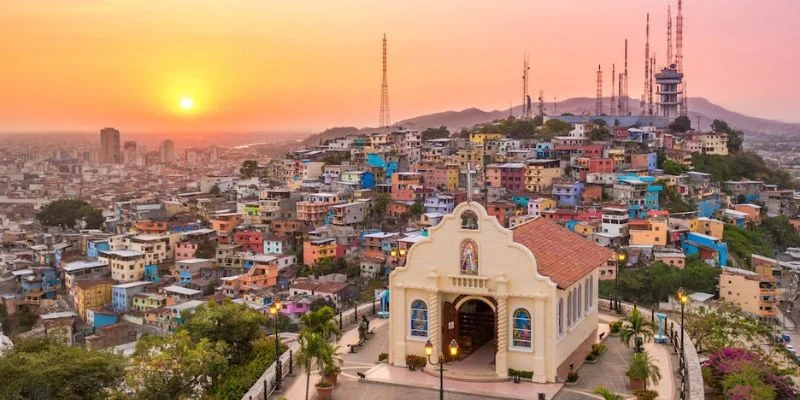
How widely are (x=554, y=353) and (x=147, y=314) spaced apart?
36.4 meters

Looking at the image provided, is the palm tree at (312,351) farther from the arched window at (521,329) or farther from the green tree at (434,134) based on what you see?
the green tree at (434,134)

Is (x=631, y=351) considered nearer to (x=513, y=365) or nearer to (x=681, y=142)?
(x=513, y=365)

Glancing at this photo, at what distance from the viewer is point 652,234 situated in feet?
177

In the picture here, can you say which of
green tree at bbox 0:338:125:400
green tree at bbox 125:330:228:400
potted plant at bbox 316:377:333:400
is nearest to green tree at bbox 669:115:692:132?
green tree at bbox 0:338:125:400

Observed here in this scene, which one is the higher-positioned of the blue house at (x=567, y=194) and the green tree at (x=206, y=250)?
the blue house at (x=567, y=194)

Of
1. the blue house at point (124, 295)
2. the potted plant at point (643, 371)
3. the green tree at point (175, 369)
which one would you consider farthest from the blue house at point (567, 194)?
the green tree at point (175, 369)

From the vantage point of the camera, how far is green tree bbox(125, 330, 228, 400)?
19.3 metres

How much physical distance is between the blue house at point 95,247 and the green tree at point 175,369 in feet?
150

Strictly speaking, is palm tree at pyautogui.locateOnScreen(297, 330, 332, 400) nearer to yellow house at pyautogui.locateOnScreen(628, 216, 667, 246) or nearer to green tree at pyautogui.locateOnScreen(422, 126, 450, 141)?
yellow house at pyautogui.locateOnScreen(628, 216, 667, 246)

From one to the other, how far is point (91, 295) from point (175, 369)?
37566mm

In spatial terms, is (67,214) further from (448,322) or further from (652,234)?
(448,322)

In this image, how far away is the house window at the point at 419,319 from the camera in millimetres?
19500

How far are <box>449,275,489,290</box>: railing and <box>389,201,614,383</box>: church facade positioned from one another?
0.07 feet

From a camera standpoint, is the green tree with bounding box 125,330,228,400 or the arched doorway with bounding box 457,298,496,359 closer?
the green tree with bounding box 125,330,228,400
